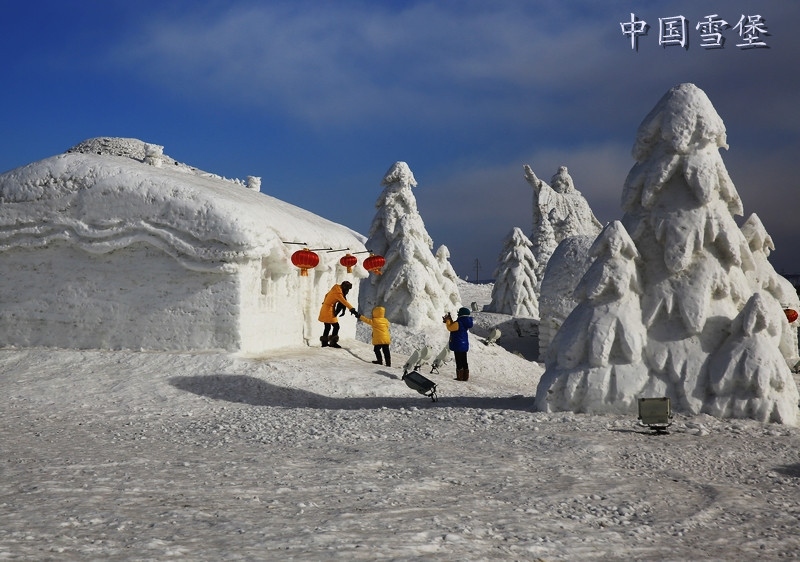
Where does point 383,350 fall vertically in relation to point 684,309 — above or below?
below

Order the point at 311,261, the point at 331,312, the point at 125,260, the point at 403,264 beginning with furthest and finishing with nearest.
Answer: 1. the point at 403,264
2. the point at 331,312
3. the point at 311,261
4. the point at 125,260

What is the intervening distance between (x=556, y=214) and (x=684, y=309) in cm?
3133

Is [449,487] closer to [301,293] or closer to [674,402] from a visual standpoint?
[674,402]

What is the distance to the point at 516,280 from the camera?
33.2 metres

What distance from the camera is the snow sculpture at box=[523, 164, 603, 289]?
38.5 m

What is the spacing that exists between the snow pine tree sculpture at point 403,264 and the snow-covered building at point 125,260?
891cm

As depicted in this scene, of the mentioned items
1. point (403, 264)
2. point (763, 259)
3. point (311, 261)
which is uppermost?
point (403, 264)

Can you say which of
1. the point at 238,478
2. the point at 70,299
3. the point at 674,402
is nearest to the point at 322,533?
the point at 238,478

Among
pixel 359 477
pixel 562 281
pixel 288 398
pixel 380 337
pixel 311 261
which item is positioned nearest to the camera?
pixel 359 477

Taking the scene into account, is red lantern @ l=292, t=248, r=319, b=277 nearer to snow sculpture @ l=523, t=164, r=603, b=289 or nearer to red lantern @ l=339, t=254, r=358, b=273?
red lantern @ l=339, t=254, r=358, b=273

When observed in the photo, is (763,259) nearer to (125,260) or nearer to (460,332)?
(460,332)

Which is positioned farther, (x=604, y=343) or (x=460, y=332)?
(x=460, y=332)

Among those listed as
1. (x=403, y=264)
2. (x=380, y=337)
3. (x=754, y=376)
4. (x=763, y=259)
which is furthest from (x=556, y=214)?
(x=754, y=376)

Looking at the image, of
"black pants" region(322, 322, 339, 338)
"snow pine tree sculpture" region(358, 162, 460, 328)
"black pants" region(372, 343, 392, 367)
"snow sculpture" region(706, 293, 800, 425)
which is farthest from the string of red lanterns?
"snow sculpture" region(706, 293, 800, 425)
